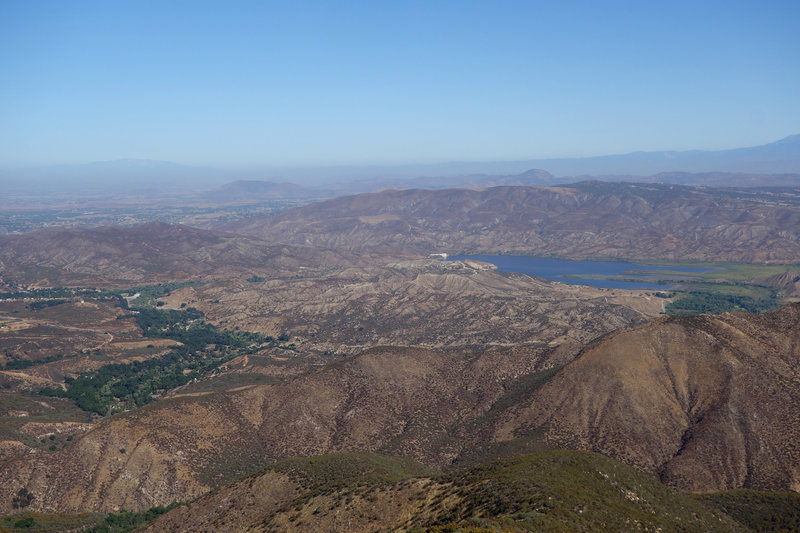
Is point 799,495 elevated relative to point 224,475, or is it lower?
elevated

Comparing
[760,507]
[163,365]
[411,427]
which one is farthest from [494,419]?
[163,365]

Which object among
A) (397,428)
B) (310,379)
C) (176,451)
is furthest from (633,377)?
(176,451)

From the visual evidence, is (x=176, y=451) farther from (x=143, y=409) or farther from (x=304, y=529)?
(x=304, y=529)

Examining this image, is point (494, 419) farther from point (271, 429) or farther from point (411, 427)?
point (271, 429)

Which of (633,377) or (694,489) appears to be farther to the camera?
(633,377)

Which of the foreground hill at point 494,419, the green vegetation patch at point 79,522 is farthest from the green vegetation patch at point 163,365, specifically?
the green vegetation patch at point 79,522

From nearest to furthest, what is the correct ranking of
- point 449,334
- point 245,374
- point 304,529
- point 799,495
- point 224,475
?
point 304,529, point 799,495, point 224,475, point 245,374, point 449,334

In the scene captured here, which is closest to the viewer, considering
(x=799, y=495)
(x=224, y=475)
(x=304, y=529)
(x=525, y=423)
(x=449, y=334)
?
(x=304, y=529)
